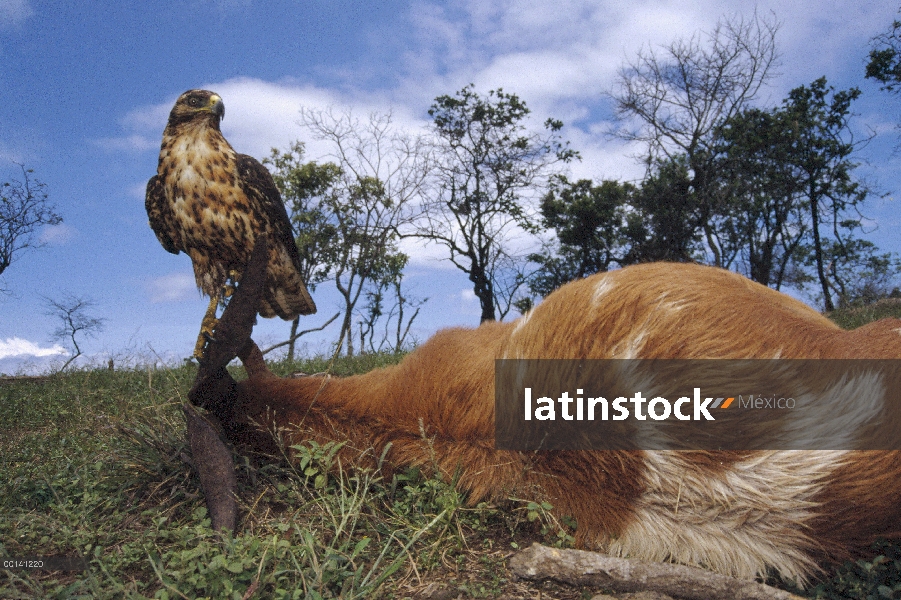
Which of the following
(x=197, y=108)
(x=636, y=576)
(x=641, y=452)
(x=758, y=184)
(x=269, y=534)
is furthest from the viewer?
(x=758, y=184)

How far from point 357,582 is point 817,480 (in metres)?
1.75

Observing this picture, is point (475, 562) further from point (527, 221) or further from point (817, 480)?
point (527, 221)

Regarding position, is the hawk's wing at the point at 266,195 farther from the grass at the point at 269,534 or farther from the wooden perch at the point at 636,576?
the wooden perch at the point at 636,576

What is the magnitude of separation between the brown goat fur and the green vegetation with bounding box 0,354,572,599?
0.43 feet

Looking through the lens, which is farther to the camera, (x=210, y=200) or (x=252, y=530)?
(x=210, y=200)

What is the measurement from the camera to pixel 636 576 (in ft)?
7.38

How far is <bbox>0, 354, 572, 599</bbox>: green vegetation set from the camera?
227 cm

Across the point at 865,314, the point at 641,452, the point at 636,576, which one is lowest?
the point at 636,576

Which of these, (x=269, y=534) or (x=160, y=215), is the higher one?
(x=160, y=215)

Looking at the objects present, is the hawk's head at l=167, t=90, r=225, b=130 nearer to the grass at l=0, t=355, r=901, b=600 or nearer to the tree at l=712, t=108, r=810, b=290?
the grass at l=0, t=355, r=901, b=600

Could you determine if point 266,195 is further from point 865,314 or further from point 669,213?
point 669,213

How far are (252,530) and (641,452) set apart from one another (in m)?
1.74

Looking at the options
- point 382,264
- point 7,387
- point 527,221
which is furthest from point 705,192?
point 7,387

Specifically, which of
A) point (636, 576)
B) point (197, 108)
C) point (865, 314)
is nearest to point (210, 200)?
point (197, 108)
